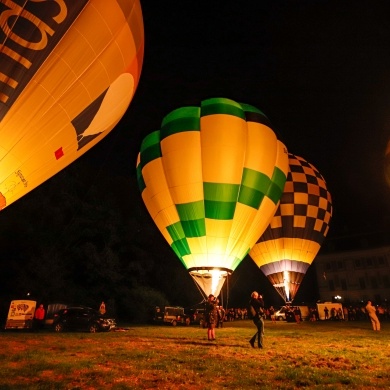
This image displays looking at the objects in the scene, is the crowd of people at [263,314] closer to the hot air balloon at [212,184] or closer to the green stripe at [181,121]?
the hot air balloon at [212,184]

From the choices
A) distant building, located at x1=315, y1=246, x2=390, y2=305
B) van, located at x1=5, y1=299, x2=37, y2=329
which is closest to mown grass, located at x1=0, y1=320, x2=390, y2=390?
van, located at x1=5, y1=299, x2=37, y2=329

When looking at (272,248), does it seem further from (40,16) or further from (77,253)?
(40,16)

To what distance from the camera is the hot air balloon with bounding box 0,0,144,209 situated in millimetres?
7801

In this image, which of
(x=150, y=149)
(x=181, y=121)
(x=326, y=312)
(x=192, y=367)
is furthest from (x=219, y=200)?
(x=326, y=312)

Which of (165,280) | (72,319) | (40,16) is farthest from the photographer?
(165,280)

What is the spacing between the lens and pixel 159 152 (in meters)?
15.7

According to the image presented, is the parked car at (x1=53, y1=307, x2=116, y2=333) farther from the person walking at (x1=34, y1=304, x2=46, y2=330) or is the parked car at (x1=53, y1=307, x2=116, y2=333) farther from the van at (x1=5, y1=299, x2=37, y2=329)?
the person walking at (x1=34, y1=304, x2=46, y2=330)

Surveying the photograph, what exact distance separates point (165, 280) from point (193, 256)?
19.8 m

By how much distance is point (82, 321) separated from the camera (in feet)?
49.6

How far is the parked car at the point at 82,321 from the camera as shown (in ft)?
49.1

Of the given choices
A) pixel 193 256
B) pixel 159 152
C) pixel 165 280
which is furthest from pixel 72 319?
pixel 165 280

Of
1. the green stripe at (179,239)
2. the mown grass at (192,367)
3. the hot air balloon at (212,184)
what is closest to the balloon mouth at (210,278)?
the hot air balloon at (212,184)

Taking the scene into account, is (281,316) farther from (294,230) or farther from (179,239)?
(179,239)

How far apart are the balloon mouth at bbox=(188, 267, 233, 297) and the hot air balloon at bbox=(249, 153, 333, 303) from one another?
334 inches
